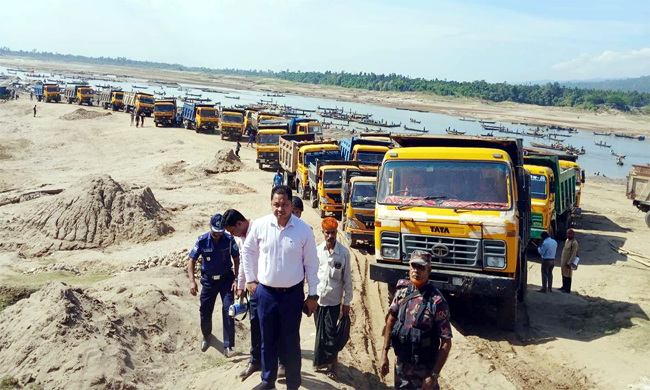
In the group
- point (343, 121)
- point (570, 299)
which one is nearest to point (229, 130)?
point (343, 121)

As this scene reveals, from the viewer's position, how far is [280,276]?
16.5 ft

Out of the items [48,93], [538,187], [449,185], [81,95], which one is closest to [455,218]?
[449,185]

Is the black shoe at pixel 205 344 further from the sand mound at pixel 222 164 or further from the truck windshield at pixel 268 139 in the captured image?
the truck windshield at pixel 268 139

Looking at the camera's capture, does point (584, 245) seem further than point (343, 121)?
No

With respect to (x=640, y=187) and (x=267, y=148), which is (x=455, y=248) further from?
(x=267, y=148)

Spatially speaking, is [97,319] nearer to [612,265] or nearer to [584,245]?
[612,265]

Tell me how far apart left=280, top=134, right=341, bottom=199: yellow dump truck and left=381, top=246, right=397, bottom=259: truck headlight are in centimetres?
1223

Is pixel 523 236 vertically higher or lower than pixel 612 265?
higher

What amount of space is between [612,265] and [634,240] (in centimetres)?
465

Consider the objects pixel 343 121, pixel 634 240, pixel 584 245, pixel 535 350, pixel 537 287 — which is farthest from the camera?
pixel 343 121

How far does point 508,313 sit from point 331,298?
4.15 metres

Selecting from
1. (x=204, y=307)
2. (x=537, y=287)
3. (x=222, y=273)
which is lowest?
(x=537, y=287)

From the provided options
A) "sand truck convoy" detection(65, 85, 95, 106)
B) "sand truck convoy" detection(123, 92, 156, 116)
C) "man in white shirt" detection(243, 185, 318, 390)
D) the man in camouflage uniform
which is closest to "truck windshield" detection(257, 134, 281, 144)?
"sand truck convoy" detection(123, 92, 156, 116)

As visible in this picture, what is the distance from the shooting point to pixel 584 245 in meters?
17.0
